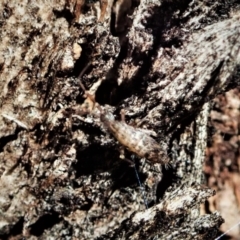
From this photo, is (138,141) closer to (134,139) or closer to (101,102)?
(134,139)

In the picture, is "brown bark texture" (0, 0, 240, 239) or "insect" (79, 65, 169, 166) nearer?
"brown bark texture" (0, 0, 240, 239)

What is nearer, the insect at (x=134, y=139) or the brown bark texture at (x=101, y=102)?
the brown bark texture at (x=101, y=102)

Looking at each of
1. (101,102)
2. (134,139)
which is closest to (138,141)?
(134,139)

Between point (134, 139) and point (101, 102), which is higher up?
point (101, 102)

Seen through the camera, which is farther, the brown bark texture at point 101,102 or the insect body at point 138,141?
the insect body at point 138,141
